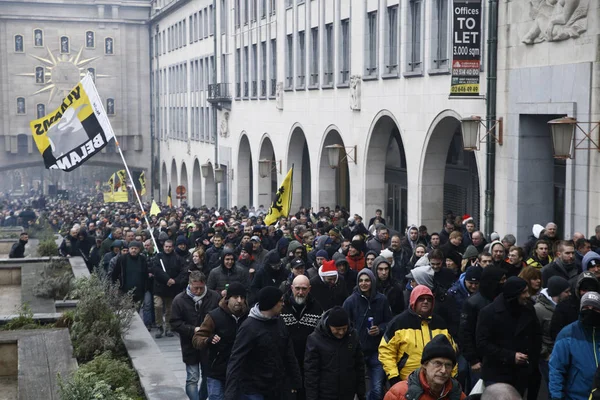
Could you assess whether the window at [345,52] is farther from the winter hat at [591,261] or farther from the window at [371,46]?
the winter hat at [591,261]

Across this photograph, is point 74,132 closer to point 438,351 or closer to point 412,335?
point 412,335

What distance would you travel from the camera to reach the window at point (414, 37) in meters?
26.6

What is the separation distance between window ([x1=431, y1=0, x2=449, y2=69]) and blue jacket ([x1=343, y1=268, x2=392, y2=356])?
14690 millimetres

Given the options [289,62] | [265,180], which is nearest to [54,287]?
[289,62]

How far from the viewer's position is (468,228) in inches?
750

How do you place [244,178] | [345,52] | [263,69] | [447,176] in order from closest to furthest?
1. [447,176]
2. [345,52]
3. [263,69]
4. [244,178]

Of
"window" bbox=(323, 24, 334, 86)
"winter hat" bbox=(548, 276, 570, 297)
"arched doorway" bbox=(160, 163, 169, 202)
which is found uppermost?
"window" bbox=(323, 24, 334, 86)

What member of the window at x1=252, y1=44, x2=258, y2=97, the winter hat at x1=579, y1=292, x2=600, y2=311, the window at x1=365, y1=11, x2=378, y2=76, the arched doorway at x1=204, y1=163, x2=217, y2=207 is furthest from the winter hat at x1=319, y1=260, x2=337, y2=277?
the arched doorway at x1=204, y1=163, x2=217, y2=207

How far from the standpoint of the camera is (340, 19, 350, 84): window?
107ft

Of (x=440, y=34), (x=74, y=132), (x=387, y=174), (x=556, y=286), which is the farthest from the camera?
(x=387, y=174)

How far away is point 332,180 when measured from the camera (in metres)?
36.0

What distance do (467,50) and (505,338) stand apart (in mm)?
12804

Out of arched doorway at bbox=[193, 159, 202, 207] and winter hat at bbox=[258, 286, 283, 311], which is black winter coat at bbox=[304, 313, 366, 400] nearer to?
winter hat at bbox=[258, 286, 283, 311]

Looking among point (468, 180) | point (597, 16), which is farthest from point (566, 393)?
point (468, 180)
